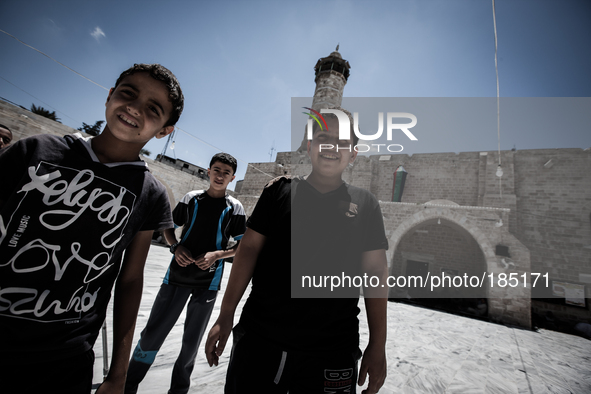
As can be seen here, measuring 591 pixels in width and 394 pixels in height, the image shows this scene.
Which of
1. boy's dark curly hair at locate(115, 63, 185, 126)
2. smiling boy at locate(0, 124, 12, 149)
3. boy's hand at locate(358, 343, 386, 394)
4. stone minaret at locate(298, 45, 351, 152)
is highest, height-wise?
stone minaret at locate(298, 45, 351, 152)

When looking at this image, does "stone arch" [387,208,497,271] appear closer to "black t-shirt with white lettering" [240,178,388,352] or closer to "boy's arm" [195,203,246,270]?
"boy's arm" [195,203,246,270]

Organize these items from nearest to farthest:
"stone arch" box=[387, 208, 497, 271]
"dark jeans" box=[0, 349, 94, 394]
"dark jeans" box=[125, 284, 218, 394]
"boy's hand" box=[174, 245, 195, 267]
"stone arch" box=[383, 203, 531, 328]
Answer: "dark jeans" box=[0, 349, 94, 394]
"dark jeans" box=[125, 284, 218, 394]
"boy's hand" box=[174, 245, 195, 267]
"stone arch" box=[383, 203, 531, 328]
"stone arch" box=[387, 208, 497, 271]

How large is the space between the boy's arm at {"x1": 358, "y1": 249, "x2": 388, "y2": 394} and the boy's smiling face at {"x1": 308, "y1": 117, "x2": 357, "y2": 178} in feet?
1.66

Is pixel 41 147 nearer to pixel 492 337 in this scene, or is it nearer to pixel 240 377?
pixel 240 377

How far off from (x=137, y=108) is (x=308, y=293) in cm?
114

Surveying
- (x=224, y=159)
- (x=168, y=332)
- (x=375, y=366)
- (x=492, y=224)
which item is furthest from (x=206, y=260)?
(x=492, y=224)

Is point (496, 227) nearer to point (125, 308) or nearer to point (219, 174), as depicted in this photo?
point (219, 174)

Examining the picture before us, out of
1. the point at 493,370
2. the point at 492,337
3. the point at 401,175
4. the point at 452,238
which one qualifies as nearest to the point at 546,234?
the point at 452,238

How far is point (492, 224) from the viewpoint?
8.10m

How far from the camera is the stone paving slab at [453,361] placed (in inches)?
A: 88.5

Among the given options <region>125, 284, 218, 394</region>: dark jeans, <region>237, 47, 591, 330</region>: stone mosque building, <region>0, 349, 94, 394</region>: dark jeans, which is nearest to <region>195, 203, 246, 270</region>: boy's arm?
<region>125, 284, 218, 394</region>: dark jeans

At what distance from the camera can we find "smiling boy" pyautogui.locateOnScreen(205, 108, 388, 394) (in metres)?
0.98

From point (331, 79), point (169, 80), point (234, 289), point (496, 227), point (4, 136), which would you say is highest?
point (331, 79)

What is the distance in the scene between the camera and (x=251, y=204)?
1330 cm
